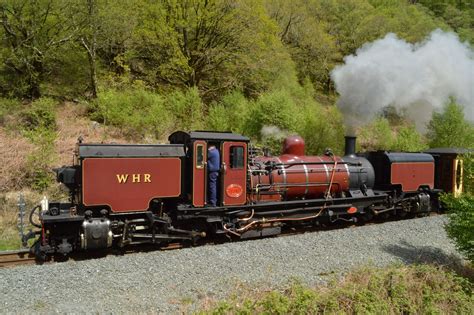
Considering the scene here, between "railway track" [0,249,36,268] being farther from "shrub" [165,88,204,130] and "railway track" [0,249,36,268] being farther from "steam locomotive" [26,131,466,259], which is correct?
"shrub" [165,88,204,130]

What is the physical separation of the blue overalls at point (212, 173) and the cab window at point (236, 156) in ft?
1.33

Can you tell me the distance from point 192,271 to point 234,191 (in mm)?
2892

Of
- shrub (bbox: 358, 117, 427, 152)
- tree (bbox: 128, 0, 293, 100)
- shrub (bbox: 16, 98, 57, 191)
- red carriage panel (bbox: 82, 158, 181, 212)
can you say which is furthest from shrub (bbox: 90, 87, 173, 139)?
shrub (bbox: 358, 117, 427, 152)

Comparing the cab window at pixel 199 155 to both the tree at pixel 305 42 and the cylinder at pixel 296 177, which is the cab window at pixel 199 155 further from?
the tree at pixel 305 42

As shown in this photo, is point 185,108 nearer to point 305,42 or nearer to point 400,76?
point 400,76

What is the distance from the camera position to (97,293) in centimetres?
729

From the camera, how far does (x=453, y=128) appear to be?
23281 millimetres

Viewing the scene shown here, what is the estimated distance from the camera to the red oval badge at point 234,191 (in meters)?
10.7

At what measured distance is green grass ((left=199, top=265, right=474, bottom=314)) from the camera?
279 inches

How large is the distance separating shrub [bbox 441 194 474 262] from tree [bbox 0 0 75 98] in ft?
64.8

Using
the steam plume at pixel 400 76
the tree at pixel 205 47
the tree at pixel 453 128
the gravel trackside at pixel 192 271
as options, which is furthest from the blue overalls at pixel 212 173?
the tree at pixel 453 128

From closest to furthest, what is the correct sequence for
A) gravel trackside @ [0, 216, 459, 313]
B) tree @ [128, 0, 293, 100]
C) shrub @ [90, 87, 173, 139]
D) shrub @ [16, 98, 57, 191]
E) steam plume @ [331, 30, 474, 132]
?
1. gravel trackside @ [0, 216, 459, 313]
2. shrub @ [16, 98, 57, 191]
3. shrub @ [90, 87, 173, 139]
4. steam plume @ [331, 30, 474, 132]
5. tree @ [128, 0, 293, 100]

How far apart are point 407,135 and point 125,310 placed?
70.6 ft

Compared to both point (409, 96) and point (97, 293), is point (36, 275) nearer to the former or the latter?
point (97, 293)
